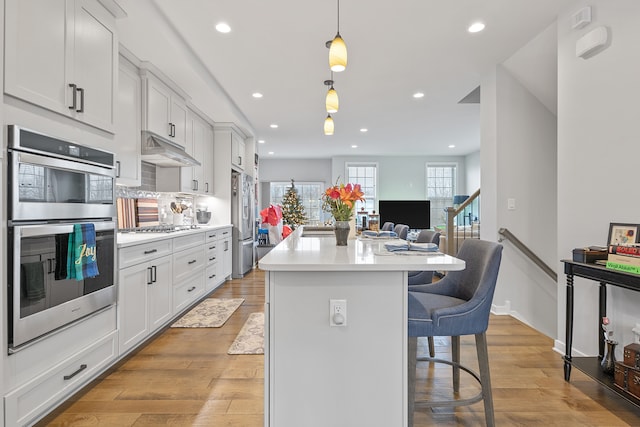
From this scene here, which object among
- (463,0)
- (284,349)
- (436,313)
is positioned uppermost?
(463,0)

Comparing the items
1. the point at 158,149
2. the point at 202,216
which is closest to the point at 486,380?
the point at 158,149

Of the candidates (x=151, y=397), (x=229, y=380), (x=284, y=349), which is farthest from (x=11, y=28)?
(x=229, y=380)

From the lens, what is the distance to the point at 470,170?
9.53 meters

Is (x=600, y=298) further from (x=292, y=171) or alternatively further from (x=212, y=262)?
(x=292, y=171)

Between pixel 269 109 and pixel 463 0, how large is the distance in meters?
3.34

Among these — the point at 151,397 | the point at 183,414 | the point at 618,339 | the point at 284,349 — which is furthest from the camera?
the point at 618,339

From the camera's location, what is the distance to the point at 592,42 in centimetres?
236

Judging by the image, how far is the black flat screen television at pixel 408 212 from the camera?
9.62 meters

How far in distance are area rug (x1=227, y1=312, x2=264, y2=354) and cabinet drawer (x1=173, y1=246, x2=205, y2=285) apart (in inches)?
32.6

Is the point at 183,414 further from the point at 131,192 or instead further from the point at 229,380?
the point at 131,192

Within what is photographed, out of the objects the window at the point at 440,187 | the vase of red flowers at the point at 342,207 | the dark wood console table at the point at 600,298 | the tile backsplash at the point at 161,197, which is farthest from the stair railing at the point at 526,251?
the window at the point at 440,187

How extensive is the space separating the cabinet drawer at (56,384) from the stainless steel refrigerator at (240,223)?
342cm

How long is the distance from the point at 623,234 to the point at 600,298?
0.45 m

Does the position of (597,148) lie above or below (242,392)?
above
